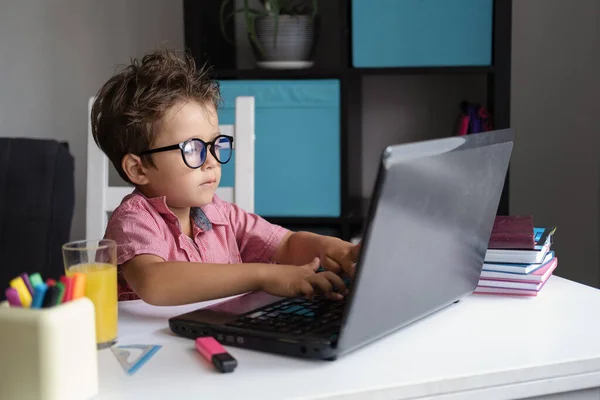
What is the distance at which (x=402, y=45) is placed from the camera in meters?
2.46

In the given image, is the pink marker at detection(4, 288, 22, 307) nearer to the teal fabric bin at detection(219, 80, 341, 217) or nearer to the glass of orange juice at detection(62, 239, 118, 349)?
the glass of orange juice at detection(62, 239, 118, 349)

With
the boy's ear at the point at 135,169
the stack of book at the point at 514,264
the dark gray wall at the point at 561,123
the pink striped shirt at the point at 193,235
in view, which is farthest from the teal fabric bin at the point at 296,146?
the stack of book at the point at 514,264

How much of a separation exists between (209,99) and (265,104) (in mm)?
1211

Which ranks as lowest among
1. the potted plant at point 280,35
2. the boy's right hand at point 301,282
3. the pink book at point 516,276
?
the pink book at point 516,276

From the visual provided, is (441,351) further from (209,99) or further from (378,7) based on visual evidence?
(378,7)

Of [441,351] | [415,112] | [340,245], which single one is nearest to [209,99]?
[340,245]

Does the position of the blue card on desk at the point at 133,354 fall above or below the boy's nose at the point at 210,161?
below

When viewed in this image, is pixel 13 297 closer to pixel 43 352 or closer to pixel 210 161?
pixel 43 352

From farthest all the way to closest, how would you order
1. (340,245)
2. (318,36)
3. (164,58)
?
(318,36) < (164,58) < (340,245)

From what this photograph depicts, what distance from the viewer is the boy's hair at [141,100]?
1204 mm

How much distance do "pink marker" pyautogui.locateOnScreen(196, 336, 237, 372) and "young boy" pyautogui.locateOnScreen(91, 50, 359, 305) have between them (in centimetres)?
17

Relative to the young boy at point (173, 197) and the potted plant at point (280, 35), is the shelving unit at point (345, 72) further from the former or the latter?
the young boy at point (173, 197)

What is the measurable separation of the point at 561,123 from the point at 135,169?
202 cm

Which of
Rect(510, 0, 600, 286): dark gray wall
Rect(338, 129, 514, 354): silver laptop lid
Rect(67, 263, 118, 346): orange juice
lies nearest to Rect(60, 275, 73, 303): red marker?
Rect(67, 263, 118, 346): orange juice
